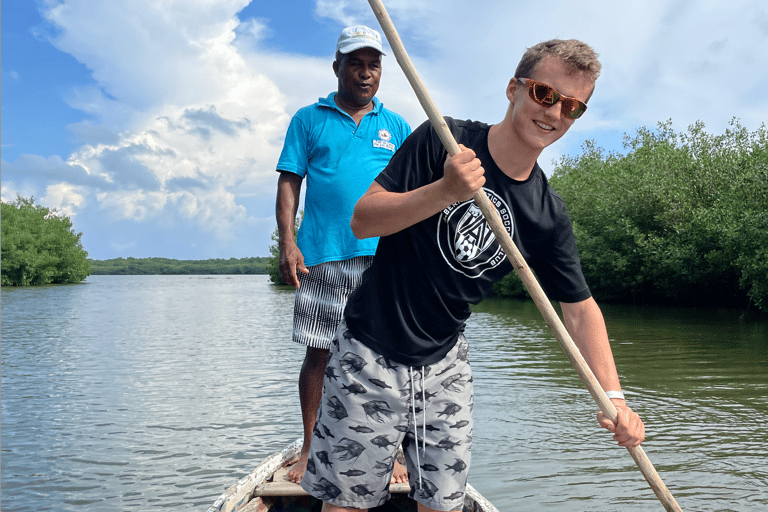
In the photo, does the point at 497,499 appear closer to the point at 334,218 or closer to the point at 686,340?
the point at 334,218

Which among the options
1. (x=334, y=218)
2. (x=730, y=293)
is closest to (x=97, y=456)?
(x=334, y=218)

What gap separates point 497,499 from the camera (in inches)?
229

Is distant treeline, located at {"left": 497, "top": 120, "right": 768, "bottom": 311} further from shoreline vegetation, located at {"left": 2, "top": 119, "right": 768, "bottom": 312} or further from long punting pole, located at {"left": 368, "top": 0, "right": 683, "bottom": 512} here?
long punting pole, located at {"left": 368, "top": 0, "right": 683, "bottom": 512}

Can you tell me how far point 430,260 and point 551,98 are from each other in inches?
24.5

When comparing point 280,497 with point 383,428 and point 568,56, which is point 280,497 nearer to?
point 383,428

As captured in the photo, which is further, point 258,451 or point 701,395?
point 701,395

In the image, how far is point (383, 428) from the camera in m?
2.01

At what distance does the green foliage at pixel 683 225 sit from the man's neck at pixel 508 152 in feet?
75.7

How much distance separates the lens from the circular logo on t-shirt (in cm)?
202

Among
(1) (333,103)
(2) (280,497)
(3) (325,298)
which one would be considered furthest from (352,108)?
(2) (280,497)

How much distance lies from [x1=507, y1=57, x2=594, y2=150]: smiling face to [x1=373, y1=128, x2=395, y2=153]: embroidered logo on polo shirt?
1.59 metres

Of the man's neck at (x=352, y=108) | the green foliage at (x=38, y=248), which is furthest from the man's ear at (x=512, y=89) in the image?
the green foliage at (x=38, y=248)

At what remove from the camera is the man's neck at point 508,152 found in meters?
2.01

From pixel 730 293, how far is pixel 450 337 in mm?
32084
